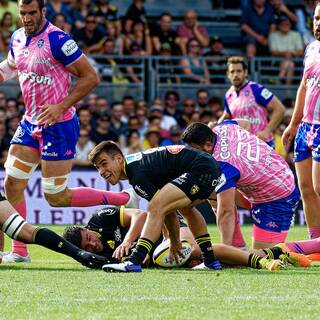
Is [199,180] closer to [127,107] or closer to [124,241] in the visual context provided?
[124,241]

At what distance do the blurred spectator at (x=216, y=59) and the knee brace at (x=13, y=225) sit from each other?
1254 cm

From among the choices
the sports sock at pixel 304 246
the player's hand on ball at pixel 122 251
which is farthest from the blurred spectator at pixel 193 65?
the player's hand on ball at pixel 122 251

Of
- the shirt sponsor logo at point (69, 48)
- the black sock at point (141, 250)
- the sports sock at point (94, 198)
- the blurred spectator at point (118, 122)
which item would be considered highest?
the shirt sponsor logo at point (69, 48)

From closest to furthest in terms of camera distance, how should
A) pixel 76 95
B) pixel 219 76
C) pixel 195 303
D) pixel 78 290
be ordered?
pixel 195 303
pixel 78 290
pixel 76 95
pixel 219 76

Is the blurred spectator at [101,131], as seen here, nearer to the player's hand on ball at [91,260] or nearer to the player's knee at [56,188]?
the player's knee at [56,188]

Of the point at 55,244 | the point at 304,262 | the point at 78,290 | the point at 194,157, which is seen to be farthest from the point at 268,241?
the point at 78,290

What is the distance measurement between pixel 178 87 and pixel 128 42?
133 centimetres

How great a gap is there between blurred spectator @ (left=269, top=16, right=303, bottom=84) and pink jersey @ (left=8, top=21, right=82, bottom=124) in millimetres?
12254

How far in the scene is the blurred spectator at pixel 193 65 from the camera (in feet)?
69.8

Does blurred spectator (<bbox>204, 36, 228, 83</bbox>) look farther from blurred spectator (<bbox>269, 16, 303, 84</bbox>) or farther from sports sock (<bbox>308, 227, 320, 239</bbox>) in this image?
sports sock (<bbox>308, 227, 320, 239</bbox>)

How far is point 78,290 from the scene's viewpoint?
7516mm

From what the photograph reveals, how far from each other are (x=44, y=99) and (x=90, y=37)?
34.7 feet

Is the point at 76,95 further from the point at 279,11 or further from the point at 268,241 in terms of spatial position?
the point at 279,11

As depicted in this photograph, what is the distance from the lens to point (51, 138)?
1016cm
